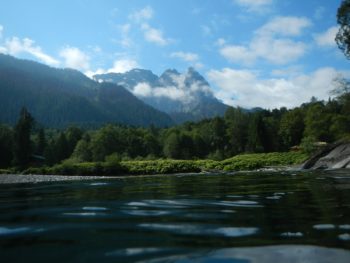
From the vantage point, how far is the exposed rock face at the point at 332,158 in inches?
1287

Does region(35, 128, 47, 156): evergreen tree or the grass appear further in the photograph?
region(35, 128, 47, 156): evergreen tree

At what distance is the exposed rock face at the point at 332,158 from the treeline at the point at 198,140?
121 ft

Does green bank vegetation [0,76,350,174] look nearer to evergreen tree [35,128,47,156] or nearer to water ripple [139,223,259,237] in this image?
evergreen tree [35,128,47,156]

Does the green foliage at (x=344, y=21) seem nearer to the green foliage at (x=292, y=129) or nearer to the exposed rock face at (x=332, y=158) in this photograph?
the exposed rock face at (x=332, y=158)

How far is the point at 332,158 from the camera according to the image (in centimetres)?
3444

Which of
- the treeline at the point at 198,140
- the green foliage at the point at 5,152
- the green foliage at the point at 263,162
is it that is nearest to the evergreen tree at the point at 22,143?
the treeline at the point at 198,140

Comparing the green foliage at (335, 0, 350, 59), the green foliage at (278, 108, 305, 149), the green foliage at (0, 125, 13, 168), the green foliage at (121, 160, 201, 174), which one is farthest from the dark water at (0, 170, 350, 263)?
the green foliage at (0, 125, 13, 168)

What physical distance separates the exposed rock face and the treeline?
3675 cm

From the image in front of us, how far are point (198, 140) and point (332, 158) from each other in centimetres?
7929

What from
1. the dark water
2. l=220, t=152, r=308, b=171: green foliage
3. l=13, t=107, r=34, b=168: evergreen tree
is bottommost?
the dark water

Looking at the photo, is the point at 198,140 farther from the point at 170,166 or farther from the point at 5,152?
the point at 170,166

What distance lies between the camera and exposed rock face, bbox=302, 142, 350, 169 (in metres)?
32.7

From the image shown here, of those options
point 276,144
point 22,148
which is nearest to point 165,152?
point 276,144

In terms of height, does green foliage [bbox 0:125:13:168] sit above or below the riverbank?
above
